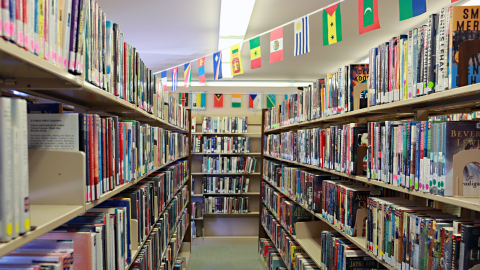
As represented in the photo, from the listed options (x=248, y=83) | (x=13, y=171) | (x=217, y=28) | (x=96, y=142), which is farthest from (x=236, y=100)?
(x=13, y=171)

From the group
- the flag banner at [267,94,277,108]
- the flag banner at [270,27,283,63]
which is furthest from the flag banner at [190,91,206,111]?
the flag banner at [270,27,283,63]

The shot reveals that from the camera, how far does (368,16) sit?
6.87 feet

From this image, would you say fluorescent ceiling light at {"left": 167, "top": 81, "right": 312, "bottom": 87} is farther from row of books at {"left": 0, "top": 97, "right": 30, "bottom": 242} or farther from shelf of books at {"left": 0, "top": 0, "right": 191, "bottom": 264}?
row of books at {"left": 0, "top": 97, "right": 30, "bottom": 242}

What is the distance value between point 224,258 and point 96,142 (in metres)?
4.38

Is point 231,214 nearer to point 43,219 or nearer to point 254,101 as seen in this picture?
point 254,101

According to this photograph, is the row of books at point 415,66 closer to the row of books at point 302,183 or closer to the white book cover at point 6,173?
the row of books at point 302,183

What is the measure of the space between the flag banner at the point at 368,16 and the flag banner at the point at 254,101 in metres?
4.11

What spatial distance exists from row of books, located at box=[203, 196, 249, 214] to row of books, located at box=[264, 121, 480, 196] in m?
3.77

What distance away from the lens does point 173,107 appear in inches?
136

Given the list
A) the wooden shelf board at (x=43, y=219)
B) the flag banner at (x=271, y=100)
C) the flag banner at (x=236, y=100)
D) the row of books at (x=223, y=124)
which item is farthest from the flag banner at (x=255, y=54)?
the flag banner at (x=271, y=100)

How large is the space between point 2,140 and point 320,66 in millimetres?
5193

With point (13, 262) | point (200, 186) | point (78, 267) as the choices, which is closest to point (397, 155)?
point (78, 267)

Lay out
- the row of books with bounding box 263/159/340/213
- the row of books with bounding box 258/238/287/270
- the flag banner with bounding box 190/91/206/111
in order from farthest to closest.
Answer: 1. the flag banner with bounding box 190/91/206/111
2. the row of books with bounding box 258/238/287/270
3. the row of books with bounding box 263/159/340/213

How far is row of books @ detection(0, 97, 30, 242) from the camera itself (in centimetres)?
60
